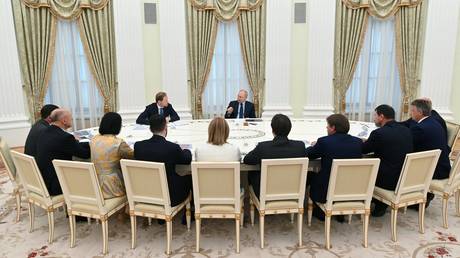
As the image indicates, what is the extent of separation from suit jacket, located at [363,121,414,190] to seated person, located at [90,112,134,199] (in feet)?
7.27

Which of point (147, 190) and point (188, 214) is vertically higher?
point (147, 190)

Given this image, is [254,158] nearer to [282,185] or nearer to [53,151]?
[282,185]

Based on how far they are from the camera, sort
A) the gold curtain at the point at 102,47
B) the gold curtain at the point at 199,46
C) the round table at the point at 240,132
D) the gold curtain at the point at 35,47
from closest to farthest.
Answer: the round table at the point at 240,132 < the gold curtain at the point at 35,47 < the gold curtain at the point at 102,47 < the gold curtain at the point at 199,46

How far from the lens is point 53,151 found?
3.16 metres

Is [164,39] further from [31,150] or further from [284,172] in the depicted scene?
[284,172]

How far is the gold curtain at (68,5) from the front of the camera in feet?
21.1

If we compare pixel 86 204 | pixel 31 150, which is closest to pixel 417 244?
pixel 86 204

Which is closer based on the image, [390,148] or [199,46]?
[390,148]

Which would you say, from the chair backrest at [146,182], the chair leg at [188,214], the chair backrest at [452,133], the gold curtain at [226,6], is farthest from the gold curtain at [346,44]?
the chair backrest at [146,182]

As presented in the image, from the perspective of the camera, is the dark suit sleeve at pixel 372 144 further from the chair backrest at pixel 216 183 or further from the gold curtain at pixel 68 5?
the gold curtain at pixel 68 5

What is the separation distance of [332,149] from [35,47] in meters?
5.93

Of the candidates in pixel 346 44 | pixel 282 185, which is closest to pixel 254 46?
pixel 346 44

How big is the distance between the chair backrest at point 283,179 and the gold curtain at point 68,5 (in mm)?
5370

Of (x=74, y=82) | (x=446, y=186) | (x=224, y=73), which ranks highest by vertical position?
(x=224, y=73)
